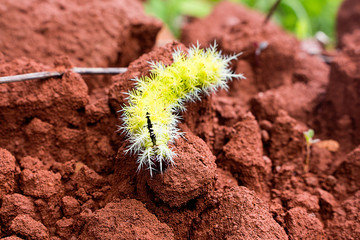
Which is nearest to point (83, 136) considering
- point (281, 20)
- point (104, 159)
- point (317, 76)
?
point (104, 159)

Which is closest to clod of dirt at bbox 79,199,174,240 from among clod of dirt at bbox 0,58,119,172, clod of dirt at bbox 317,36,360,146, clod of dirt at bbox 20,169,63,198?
clod of dirt at bbox 20,169,63,198

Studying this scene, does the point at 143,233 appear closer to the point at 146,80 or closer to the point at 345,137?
the point at 146,80

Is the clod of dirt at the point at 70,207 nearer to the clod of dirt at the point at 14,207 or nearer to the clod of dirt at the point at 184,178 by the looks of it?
the clod of dirt at the point at 14,207

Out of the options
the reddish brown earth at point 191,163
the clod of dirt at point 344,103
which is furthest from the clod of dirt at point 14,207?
the clod of dirt at point 344,103

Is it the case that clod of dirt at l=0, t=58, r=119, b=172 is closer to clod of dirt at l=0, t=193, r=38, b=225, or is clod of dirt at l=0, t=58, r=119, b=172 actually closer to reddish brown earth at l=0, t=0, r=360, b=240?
reddish brown earth at l=0, t=0, r=360, b=240

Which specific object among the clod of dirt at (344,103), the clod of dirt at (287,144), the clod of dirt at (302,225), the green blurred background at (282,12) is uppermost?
the green blurred background at (282,12)
